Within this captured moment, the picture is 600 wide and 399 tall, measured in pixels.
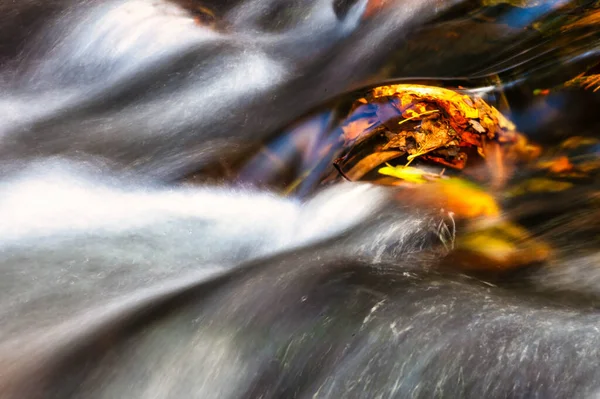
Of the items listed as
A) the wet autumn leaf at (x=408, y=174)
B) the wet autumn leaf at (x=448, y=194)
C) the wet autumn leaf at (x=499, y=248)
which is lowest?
the wet autumn leaf at (x=499, y=248)

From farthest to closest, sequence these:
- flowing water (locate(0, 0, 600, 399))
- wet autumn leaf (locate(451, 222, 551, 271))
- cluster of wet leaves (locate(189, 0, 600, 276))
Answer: cluster of wet leaves (locate(189, 0, 600, 276)) → wet autumn leaf (locate(451, 222, 551, 271)) → flowing water (locate(0, 0, 600, 399))

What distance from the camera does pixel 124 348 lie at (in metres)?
2.02

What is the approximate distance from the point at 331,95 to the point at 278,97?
13.0 inches

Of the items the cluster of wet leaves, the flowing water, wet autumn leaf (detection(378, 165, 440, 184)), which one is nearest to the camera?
the flowing water

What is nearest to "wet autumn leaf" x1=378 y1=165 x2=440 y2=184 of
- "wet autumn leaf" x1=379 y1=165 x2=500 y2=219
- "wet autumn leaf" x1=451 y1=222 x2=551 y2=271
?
"wet autumn leaf" x1=379 y1=165 x2=500 y2=219

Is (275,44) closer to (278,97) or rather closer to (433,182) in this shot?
(278,97)

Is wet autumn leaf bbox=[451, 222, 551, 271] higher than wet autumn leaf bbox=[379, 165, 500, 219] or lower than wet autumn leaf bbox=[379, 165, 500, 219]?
lower

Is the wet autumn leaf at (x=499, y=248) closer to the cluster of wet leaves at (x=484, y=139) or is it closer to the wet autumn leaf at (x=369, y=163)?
the cluster of wet leaves at (x=484, y=139)

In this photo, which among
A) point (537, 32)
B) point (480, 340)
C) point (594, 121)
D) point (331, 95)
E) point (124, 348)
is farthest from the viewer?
point (331, 95)

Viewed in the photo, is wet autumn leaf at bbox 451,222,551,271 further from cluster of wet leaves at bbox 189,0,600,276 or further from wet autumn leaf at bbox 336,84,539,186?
wet autumn leaf at bbox 336,84,539,186

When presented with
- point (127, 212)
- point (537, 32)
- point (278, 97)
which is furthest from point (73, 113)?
point (537, 32)

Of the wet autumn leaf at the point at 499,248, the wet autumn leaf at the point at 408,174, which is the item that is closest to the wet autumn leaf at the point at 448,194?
the wet autumn leaf at the point at 408,174

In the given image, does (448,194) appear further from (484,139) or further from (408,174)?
(484,139)

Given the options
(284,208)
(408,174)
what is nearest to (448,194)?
(408,174)
